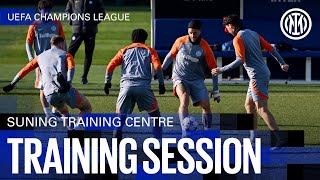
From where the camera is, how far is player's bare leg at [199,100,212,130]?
21.3m

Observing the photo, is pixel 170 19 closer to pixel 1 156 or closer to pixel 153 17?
pixel 153 17

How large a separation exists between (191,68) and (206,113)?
81 centimetres

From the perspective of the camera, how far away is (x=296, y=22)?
30891 mm

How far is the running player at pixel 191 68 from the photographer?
2105 cm

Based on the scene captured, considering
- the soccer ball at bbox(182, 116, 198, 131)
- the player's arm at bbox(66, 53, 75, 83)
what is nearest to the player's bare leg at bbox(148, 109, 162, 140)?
the soccer ball at bbox(182, 116, 198, 131)

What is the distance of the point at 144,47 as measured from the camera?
65.7 ft

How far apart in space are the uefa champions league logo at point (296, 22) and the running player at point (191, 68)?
9.70 metres

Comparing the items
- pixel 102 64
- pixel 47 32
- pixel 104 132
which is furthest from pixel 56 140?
pixel 102 64

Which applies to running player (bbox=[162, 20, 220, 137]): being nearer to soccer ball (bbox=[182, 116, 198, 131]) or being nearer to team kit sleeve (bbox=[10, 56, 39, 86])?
soccer ball (bbox=[182, 116, 198, 131])

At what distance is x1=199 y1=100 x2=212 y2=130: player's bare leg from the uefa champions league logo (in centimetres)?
918

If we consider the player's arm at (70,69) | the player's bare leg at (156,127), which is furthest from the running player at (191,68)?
the player's arm at (70,69)

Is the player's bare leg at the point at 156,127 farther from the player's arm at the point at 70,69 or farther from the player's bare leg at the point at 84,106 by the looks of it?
the player's arm at the point at 70,69

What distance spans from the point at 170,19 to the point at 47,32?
7098 millimetres

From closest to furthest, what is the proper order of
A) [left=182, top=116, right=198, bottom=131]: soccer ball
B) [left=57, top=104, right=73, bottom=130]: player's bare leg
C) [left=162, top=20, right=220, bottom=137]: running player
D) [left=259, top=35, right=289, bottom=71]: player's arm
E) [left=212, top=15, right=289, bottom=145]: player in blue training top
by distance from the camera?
[left=212, top=15, right=289, bottom=145]: player in blue training top < [left=259, top=35, right=289, bottom=71]: player's arm < [left=182, top=116, right=198, bottom=131]: soccer ball < [left=162, top=20, right=220, bottom=137]: running player < [left=57, top=104, right=73, bottom=130]: player's bare leg
